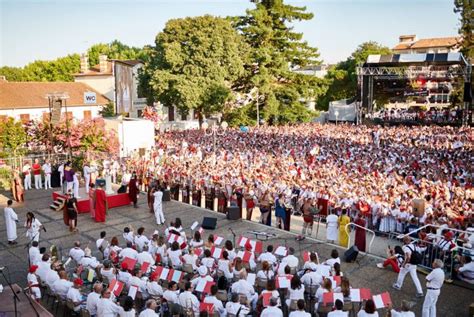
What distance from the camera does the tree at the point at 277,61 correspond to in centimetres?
4391

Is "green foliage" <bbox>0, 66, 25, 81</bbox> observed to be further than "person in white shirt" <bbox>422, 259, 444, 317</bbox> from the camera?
Yes

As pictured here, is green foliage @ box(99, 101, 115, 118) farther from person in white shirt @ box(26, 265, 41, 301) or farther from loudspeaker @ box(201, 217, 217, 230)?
person in white shirt @ box(26, 265, 41, 301)

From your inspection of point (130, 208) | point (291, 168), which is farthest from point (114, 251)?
point (291, 168)

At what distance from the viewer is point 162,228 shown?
51.5ft

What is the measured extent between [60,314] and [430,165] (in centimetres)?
1747

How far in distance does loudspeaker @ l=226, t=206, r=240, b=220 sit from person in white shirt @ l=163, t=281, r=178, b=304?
7.83 metres

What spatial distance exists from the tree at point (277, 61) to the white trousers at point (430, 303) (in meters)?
35.3

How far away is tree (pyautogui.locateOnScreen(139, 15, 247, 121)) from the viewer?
39.6 m

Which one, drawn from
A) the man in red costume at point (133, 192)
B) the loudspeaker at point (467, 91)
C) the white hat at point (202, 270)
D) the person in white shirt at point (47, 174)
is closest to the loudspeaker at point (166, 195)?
the man in red costume at point (133, 192)

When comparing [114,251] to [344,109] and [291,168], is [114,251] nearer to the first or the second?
[291,168]

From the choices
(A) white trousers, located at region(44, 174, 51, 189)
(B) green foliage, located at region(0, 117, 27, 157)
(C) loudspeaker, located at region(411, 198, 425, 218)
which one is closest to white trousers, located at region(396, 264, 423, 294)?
(C) loudspeaker, located at region(411, 198, 425, 218)

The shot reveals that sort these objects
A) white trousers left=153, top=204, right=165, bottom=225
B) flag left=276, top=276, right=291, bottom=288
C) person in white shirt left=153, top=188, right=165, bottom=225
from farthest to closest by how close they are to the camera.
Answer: white trousers left=153, top=204, right=165, bottom=225
person in white shirt left=153, top=188, right=165, bottom=225
flag left=276, top=276, right=291, bottom=288

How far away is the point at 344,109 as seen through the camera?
181ft

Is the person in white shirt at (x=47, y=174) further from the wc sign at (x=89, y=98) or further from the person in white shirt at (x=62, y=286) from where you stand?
the wc sign at (x=89, y=98)
